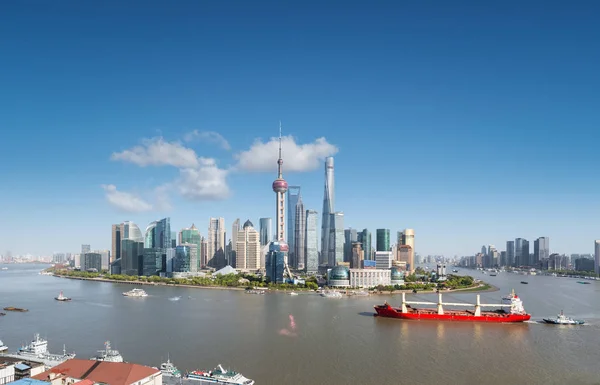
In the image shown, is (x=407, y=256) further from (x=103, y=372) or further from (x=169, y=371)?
(x=103, y=372)

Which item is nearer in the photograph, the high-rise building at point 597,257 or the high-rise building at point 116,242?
the high-rise building at point 597,257

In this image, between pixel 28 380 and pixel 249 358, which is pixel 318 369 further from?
pixel 28 380

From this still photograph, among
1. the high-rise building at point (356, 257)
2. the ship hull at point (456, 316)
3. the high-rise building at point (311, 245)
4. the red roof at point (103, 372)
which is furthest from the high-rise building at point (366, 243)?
the red roof at point (103, 372)

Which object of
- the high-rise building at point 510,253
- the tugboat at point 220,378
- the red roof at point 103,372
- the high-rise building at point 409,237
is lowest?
the high-rise building at point 510,253

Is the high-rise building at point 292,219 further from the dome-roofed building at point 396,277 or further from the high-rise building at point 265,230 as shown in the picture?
the dome-roofed building at point 396,277

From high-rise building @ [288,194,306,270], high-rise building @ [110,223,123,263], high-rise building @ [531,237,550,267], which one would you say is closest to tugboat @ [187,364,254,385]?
high-rise building @ [110,223,123,263]

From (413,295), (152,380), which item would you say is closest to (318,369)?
(152,380)

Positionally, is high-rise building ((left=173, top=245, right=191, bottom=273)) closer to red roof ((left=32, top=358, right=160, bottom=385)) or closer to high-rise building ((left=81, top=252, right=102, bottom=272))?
high-rise building ((left=81, top=252, right=102, bottom=272))
